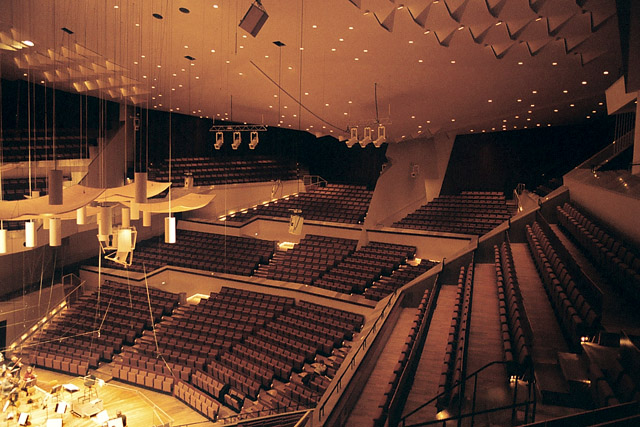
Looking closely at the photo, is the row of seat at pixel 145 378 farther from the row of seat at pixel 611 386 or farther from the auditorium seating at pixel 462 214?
the row of seat at pixel 611 386

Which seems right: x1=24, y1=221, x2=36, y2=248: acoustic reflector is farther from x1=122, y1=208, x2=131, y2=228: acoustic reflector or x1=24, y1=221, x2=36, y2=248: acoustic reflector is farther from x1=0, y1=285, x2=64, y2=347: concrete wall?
x1=0, y1=285, x2=64, y2=347: concrete wall

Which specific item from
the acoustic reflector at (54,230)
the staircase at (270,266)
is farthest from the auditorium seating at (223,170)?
the acoustic reflector at (54,230)

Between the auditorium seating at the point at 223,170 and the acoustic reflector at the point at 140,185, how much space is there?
1221cm

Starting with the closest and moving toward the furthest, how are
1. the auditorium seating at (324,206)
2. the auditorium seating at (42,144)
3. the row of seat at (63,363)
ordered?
1. the row of seat at (63,363)
2. the auditorium seating at (42,144)
3. the auditorium seating at (324,206)

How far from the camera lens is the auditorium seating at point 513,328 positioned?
4.24 meters

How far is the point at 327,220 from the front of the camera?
16.9 meters

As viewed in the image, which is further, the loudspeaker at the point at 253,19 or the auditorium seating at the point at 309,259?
the auditorium seating at the point at 309,259

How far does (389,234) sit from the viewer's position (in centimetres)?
1540

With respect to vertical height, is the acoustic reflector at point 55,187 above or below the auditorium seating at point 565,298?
above

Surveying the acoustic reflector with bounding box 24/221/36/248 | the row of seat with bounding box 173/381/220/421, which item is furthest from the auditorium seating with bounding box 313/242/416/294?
the acoustic reflector with bounding box 24/221/36/248

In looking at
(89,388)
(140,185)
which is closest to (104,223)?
(140,185)

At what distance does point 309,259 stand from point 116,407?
6662mm

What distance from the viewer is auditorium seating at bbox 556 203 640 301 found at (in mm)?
5399

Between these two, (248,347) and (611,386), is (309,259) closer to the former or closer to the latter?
(248,347)
